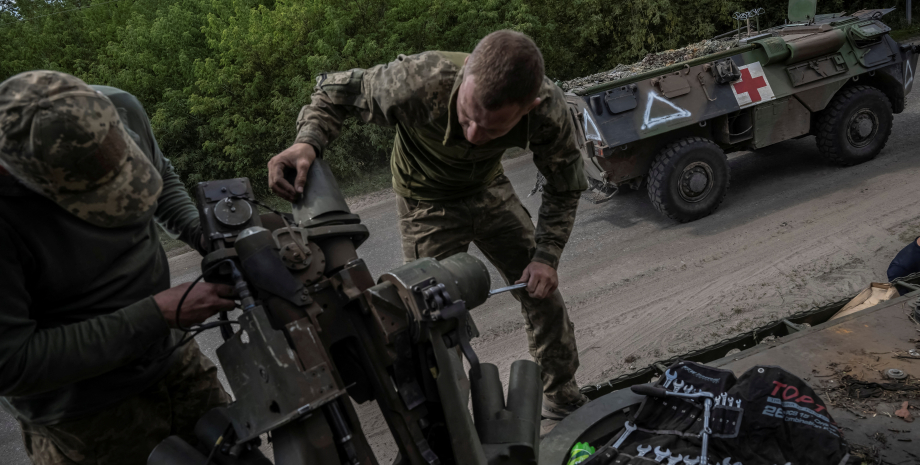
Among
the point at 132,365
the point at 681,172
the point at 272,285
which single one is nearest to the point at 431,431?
the point at 272,285

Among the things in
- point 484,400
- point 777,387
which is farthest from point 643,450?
point 484,400

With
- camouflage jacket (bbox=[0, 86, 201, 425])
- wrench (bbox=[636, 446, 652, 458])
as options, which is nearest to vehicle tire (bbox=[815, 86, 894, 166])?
wrench (bbox=[636, 446, 652, 458])

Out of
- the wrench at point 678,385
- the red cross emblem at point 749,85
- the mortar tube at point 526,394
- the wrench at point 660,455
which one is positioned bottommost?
the wrench at point 660,455

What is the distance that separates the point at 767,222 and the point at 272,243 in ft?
17.2

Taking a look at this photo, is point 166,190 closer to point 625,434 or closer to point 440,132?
point 440,132

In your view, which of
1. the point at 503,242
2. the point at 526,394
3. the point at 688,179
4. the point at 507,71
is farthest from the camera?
the point at 688,179

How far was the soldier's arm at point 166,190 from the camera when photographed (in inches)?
88.3

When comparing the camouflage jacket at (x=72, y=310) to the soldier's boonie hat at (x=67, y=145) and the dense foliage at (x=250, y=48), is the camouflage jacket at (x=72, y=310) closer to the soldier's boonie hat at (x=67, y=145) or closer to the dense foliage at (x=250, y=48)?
the soldier's boonie hat at (x=67, y=145)

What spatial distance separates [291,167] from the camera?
2.34 meters

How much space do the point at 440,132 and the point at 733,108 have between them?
429 centimetres

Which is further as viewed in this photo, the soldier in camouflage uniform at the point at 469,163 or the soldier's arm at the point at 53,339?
the soldier in camouflage uniform at the point at 469,163

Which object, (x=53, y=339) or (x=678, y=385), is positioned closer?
(x=53, y=339)

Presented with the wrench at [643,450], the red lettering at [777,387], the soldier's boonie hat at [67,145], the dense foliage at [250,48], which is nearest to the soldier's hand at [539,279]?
the wrench at [643,450]

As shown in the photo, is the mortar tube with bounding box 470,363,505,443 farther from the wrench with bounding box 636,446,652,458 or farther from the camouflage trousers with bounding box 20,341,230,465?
the camouflage trousers with bounding box 20,341,230,465
